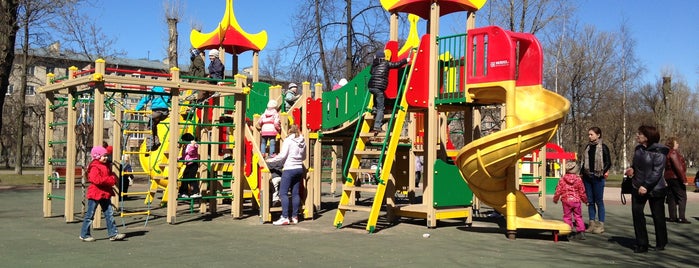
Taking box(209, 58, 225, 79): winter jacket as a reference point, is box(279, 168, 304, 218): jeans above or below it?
below

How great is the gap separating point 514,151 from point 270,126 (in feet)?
17.5

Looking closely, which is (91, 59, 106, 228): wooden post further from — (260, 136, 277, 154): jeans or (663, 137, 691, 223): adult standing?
(663, 137, 691, 223): adult standing

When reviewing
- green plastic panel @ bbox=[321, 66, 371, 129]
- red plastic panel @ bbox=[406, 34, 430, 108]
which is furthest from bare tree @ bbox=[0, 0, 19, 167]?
red plastic panel @ bbox=[406, 34, 430, 108]

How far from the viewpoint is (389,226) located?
11906 mm

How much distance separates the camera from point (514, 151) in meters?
9.63

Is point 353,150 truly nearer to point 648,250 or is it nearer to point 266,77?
point 648,250

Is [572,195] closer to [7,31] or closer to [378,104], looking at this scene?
[378,104]

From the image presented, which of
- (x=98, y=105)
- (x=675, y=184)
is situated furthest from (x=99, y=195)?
(x=675, y=184)

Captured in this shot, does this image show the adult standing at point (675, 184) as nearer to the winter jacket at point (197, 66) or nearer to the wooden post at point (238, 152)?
the wooden post at point (238, 152)

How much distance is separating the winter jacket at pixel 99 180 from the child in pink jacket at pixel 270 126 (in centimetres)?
398

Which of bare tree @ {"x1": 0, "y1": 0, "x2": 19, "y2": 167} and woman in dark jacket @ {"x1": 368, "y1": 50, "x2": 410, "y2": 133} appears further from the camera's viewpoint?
bare tree @ {"x1": 0, "y1": 0, "x2": 19, "y2": 167}

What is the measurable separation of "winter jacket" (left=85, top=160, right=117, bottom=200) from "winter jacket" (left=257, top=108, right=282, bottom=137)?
4.08 m

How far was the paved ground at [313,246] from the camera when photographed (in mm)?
7734

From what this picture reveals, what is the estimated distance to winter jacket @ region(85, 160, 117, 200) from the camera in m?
9.39
